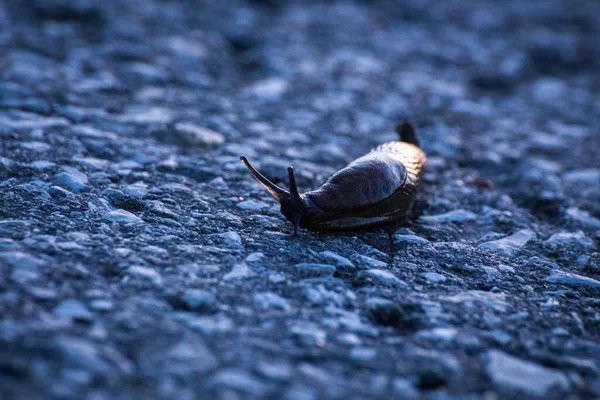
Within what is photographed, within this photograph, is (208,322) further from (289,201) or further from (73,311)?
(289,201)

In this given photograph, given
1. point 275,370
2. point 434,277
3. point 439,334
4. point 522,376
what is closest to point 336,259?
point 434,277

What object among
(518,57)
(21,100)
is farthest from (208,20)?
(518,57)

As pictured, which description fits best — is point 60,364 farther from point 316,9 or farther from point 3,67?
point 316,9

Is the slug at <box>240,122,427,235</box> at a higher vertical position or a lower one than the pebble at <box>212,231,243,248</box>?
higher

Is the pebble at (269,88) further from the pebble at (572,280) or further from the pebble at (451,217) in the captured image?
the pebble at (572,280)

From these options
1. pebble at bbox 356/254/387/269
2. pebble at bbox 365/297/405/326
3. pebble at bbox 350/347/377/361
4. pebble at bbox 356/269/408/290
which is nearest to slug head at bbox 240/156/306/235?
pebble at bbox 356/254/387/269

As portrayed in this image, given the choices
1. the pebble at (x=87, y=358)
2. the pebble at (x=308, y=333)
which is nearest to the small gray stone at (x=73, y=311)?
the pebble at (x=87, y=358)

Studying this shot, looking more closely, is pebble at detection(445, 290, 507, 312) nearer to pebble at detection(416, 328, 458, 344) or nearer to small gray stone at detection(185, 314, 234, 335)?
pebble at detection(416, 328, 458, 344)
